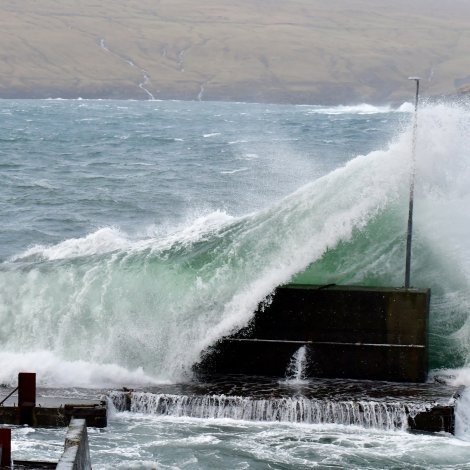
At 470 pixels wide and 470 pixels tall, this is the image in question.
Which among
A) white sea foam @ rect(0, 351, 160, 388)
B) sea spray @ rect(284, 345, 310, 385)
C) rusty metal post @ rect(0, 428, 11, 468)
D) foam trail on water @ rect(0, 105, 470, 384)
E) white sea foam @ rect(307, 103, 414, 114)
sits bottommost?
rusty metal post @ rect(0, 428, 11, 468)

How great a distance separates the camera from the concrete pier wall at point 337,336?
19.3 m

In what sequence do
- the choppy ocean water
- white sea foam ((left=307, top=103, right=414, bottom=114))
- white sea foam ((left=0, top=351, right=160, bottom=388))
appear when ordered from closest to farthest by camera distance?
1. the choppy ocean water
2. white sea foam ((left=0, top=351, right=160, bottom=388))
3. white sea foam ((left=307, top=103, right=414, bottom=114))

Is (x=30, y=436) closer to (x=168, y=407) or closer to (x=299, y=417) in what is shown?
(x=168, y=407)

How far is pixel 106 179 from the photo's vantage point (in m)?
48.5

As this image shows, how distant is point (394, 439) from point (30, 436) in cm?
471

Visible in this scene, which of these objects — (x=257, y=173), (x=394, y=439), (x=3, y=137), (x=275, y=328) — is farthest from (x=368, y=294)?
(x=3, y=137)

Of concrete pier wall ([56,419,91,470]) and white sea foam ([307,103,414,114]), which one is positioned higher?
white sea foam ([307,103,414,114])

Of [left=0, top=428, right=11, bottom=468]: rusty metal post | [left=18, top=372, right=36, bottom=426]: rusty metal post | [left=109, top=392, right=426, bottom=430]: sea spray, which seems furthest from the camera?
[left=109, top=392, right=426, bottom=430]: sea spray

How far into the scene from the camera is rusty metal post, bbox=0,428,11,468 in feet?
44.3

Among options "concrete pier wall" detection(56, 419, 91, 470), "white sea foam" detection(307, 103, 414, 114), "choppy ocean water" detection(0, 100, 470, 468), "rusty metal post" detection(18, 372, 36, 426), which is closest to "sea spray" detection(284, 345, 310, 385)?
"choppy ocean water" detection(0, 100, 470, 468)

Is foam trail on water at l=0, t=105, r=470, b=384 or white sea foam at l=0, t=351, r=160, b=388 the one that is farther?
foam trail on water at l=0, t=105, r=470, b=384

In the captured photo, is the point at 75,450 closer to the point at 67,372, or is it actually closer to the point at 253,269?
the point at 67,372

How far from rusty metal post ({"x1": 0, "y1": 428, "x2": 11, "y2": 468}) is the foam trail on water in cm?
619

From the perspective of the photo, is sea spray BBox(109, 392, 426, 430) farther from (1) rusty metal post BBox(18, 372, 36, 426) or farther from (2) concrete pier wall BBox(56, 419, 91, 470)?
(2) concrete pier wall BBox(56, 419, 91, 470)
